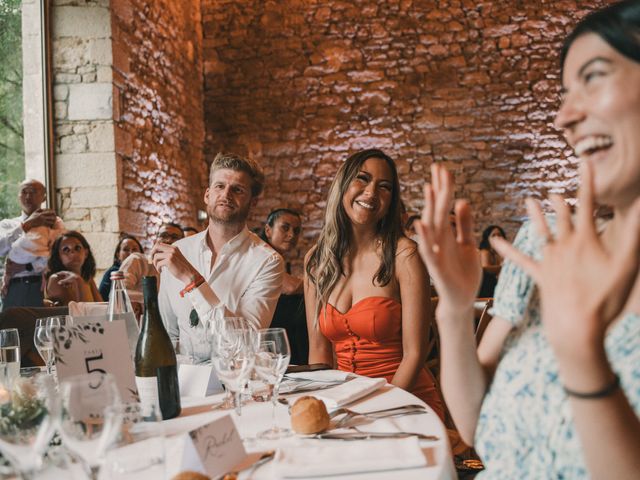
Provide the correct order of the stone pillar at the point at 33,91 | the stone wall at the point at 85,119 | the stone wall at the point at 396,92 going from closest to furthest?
the stone pillar at the point at 33,91 < the stone wall at the point at 85,119 < the stone wall at the point at 396,92

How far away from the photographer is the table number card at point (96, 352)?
1156mm

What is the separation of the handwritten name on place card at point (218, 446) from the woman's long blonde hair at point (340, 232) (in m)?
1.39

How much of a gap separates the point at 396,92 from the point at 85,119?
164 inches

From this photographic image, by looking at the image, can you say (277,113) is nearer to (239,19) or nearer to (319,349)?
(239,19)

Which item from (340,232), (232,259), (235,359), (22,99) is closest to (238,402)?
(235,359)

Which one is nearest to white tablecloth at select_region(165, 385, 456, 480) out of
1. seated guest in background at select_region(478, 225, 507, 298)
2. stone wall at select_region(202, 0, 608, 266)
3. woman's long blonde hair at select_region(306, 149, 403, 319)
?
woman's long blonde hair at select_region(306, 149, 403, 319)

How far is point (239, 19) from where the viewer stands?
773cm

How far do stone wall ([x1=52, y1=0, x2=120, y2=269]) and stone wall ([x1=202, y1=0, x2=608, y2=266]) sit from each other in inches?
112

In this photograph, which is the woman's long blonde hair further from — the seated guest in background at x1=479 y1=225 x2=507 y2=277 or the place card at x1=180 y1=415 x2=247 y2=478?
the seated guest in background at x1=479 y1=225 x2=507 y2=277

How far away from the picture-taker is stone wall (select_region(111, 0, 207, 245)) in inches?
206

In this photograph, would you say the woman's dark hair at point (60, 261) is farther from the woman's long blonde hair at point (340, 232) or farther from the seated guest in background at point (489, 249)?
the seated guest in background at point (489, 249)

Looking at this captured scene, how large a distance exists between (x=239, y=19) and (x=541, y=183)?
15.4 feet

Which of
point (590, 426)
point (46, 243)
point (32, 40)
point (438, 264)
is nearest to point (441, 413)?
point (438, 264)

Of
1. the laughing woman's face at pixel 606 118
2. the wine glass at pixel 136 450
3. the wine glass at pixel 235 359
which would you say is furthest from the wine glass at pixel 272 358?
the laughing woman's face at pixel 606 118
